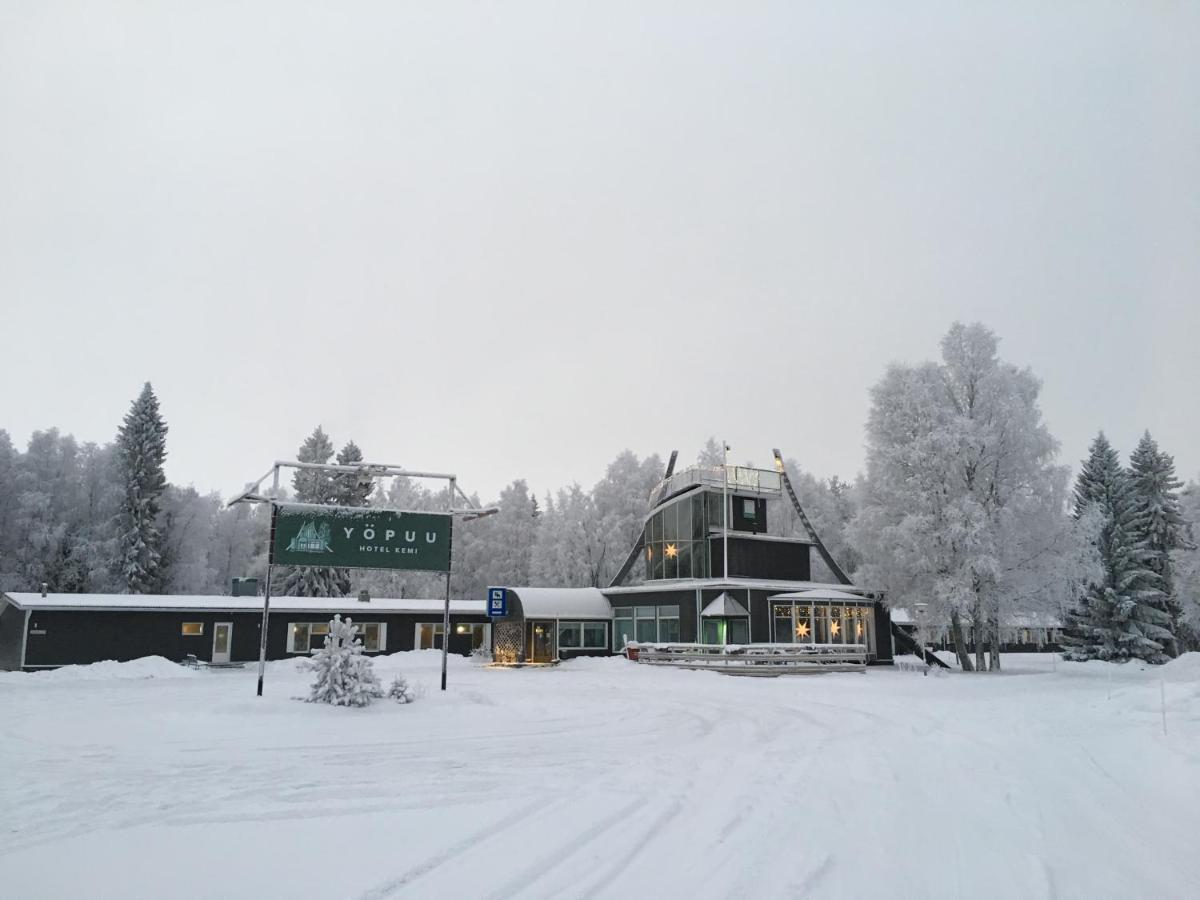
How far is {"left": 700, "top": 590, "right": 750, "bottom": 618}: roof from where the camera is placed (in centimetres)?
3494

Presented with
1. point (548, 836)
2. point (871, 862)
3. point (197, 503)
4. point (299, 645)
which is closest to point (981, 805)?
point (871, 862)

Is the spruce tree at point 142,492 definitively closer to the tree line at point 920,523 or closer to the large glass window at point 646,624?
the tree line at point 920,523

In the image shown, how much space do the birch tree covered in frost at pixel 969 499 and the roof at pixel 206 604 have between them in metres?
20.5

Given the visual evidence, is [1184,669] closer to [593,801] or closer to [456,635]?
[593,801]

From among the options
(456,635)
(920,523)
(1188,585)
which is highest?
(920,523)

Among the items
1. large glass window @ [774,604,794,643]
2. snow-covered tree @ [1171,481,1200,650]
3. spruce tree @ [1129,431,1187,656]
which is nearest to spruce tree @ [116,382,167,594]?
large glass window @ [774,604,794,643]

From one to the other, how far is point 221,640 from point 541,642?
14475 millimetres

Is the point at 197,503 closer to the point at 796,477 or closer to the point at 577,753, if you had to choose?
the point at 796,477

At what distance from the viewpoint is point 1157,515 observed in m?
40.4

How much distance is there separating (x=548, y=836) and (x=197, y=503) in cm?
6671

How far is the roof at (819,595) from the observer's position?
3544 centimetres

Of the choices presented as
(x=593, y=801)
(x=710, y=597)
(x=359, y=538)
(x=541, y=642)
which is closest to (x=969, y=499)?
(x=710, y=597)

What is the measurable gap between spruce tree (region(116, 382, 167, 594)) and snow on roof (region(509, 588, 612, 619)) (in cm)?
2816

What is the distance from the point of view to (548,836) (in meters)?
7.29
